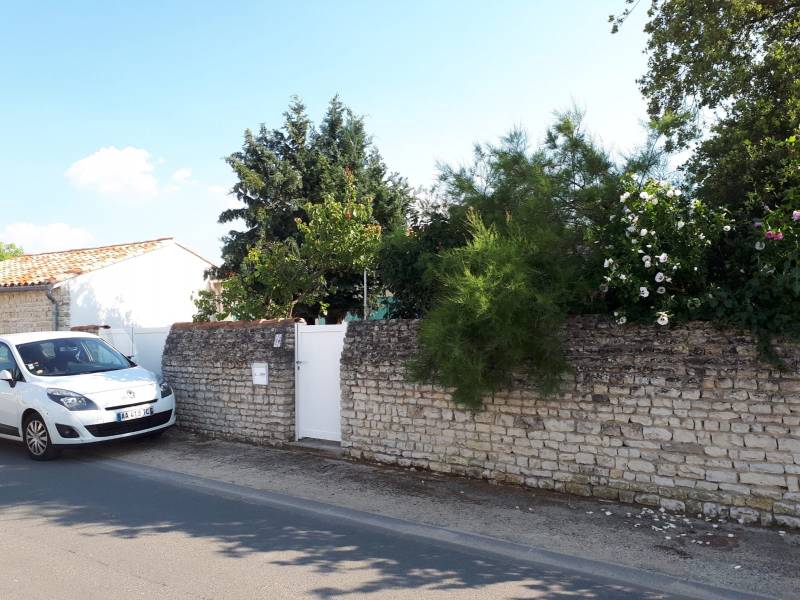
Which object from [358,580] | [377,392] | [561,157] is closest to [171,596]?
[358,580]

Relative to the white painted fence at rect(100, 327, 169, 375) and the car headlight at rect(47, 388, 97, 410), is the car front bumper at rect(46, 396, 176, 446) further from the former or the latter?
the white painted fence at rect(100, 327, 169, 375)

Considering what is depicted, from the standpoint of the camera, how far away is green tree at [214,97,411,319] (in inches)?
664

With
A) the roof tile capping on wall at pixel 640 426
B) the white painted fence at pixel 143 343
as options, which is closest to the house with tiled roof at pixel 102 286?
the white painted fence at pixel 143 343

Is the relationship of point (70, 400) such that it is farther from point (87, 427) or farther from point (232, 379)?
point (232, 379)

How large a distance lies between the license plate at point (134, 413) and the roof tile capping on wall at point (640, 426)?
12.3ft

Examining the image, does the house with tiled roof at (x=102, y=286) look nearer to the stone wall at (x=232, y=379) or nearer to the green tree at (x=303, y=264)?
the green tree at (x=303, y=264)

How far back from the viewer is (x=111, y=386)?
8.54 meters

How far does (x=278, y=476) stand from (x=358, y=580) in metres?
3.17

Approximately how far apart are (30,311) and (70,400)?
1175 centimetres

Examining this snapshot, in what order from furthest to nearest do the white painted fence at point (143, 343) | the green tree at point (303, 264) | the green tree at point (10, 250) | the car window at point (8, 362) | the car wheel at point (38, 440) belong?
the green tree at point (10, 250)
the green tree at point (303, 264)
the white painted fence at point (143, 343)
the car window at point (8, 362)
the car wheel at point (38, 440)

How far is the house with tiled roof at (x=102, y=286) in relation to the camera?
56.9 feet


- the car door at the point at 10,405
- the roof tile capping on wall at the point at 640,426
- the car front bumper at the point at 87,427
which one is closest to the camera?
the roof tile capping on wall at the point at 640,426

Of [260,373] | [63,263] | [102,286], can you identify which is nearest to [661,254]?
[260,373]

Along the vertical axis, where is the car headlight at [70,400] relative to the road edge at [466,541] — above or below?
above
